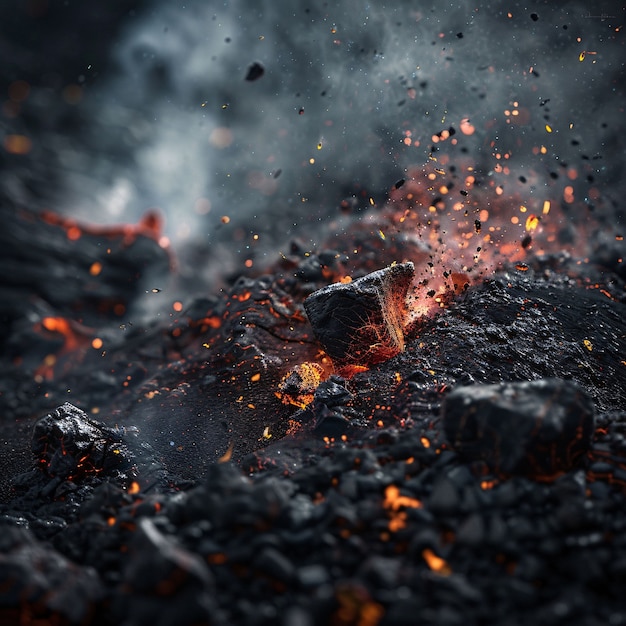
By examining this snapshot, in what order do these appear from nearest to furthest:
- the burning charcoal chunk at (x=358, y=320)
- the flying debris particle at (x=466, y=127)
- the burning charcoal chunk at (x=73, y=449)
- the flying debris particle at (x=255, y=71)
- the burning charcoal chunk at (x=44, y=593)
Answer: the burning charcoal chunk at (x=44, y=593) < the burning charcoal chunk at (x=73, y=449) < the burning charcoal chunk at (x=358, y=320) < the flying debris particle at (x=255, y=71) < the flying debris particle at (x=466, y=127)

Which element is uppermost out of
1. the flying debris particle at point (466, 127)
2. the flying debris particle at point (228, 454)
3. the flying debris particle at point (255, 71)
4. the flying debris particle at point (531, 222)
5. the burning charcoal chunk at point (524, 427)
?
the flying debris particle at point (255, 71)

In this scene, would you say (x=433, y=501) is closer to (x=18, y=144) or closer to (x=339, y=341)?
(x=339, y=341)

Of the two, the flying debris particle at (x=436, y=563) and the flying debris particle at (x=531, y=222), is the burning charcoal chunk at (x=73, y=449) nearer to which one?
the flying debris particle at (x=436, y=563)

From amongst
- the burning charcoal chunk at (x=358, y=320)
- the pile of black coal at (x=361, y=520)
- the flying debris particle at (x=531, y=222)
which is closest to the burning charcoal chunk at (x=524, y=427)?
the pile of black coal at (x=361, y=520)

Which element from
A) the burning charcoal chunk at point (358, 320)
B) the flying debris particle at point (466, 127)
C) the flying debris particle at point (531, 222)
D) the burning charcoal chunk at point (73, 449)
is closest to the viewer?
the burning charcoal chunk at point (73, 449)

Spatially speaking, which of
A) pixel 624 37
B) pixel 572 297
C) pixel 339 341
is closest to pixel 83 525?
pixel 339 341

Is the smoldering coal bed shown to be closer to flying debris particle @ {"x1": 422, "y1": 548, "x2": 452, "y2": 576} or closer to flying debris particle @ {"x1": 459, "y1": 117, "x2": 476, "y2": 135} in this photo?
flying debris particle @ {"x1": 422, "y1": 548, "x2": 452, "y2": 576}

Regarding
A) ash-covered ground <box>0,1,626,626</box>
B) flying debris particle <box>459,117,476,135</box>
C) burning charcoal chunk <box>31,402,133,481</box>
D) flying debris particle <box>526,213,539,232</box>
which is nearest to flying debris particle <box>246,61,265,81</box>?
ash-covered ground <box>0,1,626,626</box>
